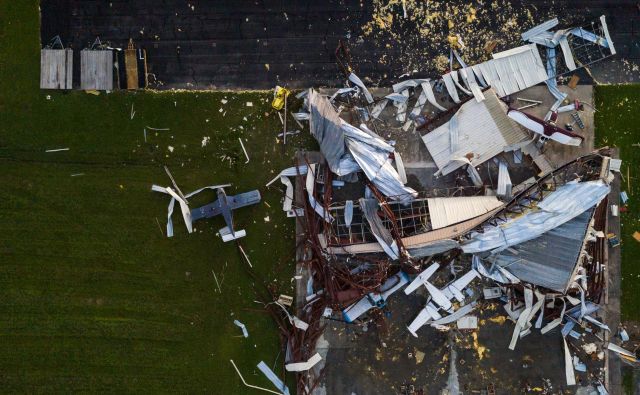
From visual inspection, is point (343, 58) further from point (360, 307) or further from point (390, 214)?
point (360, 307)

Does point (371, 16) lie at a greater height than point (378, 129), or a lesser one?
greater

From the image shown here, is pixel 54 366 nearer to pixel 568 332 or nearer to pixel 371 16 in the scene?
pixel 371 16

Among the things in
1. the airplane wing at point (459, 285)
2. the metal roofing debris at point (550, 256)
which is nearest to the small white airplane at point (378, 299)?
the airplane wing at point (459, 285)

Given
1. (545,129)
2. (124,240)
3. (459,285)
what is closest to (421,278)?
(459,285)

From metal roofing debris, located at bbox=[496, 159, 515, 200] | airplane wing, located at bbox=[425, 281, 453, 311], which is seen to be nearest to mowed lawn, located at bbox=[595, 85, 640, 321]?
metal roofing debris, located at bbox=[496, 159, 515, 200]

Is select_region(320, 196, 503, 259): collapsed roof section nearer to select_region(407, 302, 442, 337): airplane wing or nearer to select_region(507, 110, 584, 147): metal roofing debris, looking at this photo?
select_region(407, 302, 442, 337): airplane wing

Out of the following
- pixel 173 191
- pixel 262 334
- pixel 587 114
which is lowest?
pixel 262 334

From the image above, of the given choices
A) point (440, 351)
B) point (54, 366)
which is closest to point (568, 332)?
point (440, 351)
